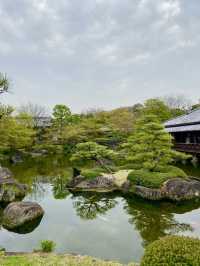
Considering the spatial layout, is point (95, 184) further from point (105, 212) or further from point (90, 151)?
point (105, 212)

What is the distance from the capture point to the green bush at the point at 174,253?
3.75m

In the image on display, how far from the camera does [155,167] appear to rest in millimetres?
15680

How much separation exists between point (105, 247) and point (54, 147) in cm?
2851

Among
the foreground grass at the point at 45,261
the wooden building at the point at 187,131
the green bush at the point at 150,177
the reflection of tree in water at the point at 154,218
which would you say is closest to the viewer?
the foreground grass at the point at 45,261

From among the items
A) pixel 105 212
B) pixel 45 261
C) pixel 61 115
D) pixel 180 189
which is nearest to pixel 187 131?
pixel 180 189

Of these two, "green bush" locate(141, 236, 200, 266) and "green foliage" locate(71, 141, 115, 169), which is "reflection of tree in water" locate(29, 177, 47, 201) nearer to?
"green foliage" locate(71, 141, 115, 169)

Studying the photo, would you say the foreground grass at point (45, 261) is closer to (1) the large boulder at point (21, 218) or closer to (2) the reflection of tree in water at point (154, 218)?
(2) the reflection of tree in water at point (154, 218)

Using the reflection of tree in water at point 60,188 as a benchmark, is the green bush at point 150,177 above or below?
above

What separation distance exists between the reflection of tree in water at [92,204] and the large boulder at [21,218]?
208cm

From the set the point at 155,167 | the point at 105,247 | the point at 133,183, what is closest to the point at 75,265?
the point at 105,247

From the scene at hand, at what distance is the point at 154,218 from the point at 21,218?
5.19m

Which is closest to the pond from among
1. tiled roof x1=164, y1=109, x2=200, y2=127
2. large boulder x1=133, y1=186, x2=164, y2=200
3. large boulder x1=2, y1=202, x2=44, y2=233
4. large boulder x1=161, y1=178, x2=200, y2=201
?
large boulder x1=2, y1=202, x2=44, y2=233

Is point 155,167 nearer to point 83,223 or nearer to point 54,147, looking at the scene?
point 83,223

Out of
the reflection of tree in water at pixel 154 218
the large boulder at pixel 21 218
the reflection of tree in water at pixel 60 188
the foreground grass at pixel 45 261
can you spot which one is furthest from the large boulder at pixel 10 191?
the foreground grass at pixel 45 261
